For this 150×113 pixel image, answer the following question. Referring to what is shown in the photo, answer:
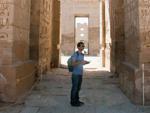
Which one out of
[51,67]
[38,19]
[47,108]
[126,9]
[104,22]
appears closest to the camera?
[47,108]

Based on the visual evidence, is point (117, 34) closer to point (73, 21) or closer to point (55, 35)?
point (55, 35)

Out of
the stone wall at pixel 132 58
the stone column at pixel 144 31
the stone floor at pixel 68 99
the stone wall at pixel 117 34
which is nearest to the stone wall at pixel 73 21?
the stone wall at pixel 117 34

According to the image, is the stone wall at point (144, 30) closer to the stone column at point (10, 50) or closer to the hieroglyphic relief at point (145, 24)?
the hieroglyphic relief at point (145, 24)

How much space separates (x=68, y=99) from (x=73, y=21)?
19.6 m

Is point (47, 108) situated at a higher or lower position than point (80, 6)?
lower

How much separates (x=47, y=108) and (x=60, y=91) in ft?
5.25

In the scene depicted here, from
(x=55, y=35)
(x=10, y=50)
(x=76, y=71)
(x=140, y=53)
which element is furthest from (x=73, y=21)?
(x=140, y=53)

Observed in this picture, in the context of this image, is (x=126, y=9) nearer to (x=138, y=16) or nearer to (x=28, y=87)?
(x=138, y=16)

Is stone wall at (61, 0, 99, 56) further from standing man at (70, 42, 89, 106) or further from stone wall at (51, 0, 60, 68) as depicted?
standing man at (70, 42, 89, 106)

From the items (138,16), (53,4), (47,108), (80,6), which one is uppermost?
(80,6)

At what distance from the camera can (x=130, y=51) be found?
693 centimetres

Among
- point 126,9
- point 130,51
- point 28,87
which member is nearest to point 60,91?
point 28,87

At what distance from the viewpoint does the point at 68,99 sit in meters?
6.87

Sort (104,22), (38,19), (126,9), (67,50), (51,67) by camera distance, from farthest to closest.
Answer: (67,50)
(104,22)
(51,67)
(38,19)
(126,9)
